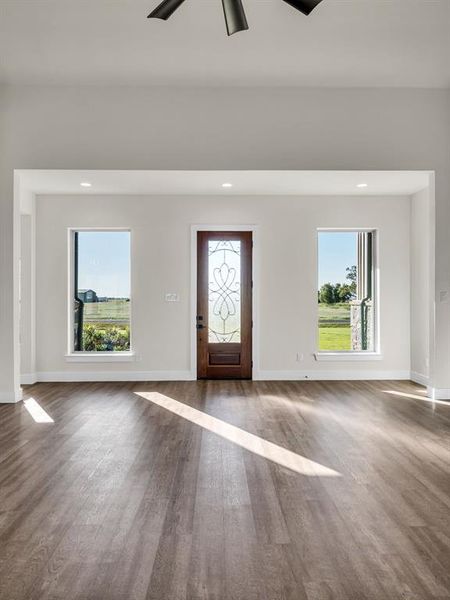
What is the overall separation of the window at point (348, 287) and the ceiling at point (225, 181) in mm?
765

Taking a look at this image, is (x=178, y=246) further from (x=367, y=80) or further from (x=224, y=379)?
(x=367, y=80)

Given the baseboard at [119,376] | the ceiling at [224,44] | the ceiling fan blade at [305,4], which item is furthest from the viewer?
the baseboard at [119,376]

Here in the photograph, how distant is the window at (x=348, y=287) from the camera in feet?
22.8

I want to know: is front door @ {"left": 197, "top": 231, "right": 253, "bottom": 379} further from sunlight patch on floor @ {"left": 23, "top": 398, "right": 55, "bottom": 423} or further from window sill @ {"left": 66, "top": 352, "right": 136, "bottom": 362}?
sunlight patch on floor @ {"left": 23, "top": 398, "right": 55, "bottom": 423}

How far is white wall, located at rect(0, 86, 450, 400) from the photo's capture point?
16.8ft

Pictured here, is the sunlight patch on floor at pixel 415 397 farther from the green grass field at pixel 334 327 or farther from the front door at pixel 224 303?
the front door at pixel 224 303

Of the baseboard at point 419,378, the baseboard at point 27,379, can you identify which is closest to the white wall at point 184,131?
the baseboard at point 27,379

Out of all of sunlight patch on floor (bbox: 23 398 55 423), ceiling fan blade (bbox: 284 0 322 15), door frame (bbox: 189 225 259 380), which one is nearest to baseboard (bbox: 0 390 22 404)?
sunlight patch on floor (bbox: 23 398 55 423)

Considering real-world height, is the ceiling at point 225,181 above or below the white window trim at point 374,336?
above

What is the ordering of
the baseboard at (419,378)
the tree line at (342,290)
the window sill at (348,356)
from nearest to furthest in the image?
the baseboard at (419,378) < the window sill at (348,356) < the tree line at (342,290)

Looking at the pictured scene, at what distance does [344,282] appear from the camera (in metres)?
6.98

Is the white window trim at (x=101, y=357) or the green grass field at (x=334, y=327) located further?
the green grass field at (x=334, y=327)

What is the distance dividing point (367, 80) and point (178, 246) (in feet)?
11.0

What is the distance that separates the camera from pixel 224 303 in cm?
680
